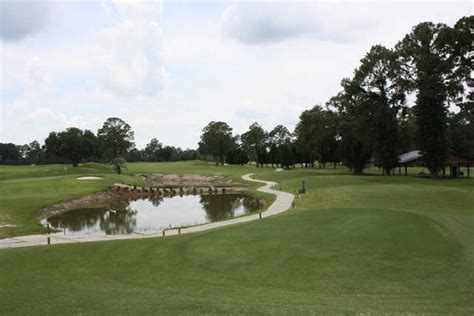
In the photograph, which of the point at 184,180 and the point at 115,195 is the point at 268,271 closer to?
the point at 115,195

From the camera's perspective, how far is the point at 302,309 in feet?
28.5

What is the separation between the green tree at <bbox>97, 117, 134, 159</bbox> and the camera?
105250 millimetres

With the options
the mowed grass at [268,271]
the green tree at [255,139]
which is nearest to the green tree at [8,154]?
the green tree at [255,139]

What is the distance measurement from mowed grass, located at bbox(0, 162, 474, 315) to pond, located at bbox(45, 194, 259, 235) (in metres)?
10.6

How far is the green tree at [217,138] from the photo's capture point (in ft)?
391

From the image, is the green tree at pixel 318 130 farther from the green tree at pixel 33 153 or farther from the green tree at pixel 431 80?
the green tree at pixel 33 153

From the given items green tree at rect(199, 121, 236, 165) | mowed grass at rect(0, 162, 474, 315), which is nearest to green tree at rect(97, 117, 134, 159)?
green tree at rect(199, 121, 236, 165)

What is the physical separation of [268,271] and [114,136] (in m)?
98.3

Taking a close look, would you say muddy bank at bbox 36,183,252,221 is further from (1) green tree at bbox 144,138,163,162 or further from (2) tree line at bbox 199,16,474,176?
(1) green tree at bbox 144,138,163,162

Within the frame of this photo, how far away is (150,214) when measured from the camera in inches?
1414

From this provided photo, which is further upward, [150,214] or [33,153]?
[33,153]

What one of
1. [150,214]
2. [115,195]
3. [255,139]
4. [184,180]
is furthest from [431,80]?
[255,139]

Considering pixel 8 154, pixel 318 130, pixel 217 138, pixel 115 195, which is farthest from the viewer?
pixel 8 154

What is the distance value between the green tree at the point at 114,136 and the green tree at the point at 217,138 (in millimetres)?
21701
